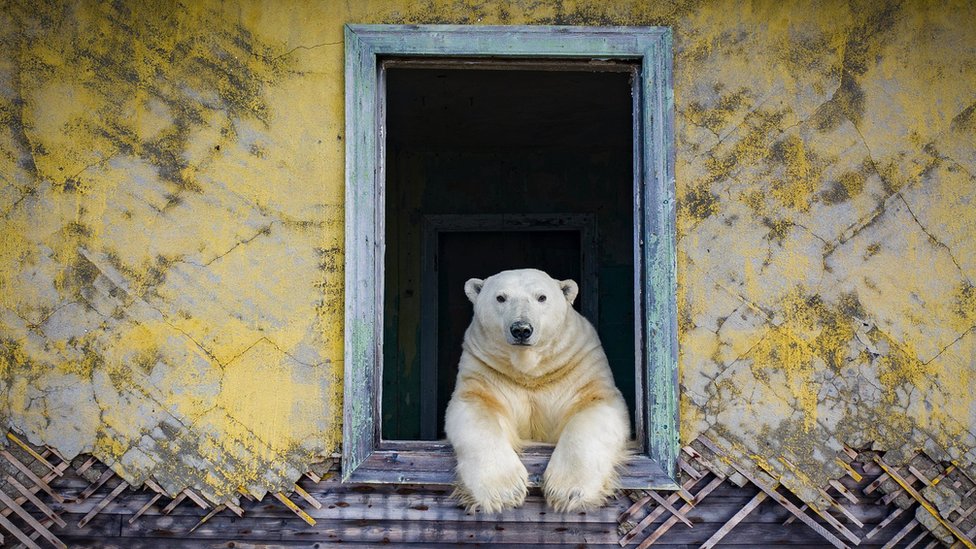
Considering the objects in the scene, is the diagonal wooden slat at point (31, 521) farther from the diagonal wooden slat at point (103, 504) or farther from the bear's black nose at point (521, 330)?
the bear's black nose at point (521, 330)

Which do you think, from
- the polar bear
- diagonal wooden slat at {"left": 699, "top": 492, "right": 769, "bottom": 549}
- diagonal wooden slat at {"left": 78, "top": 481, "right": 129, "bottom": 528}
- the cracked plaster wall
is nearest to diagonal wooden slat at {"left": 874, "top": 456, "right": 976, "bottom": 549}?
the cracked plaster wall

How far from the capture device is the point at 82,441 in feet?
10.5

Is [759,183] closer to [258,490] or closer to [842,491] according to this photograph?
[842,491]

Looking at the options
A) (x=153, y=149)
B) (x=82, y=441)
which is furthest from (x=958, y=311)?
(x=82, y=441)

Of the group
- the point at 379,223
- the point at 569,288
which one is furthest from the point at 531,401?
the point at 379,223

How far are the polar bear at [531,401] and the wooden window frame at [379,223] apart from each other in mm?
137

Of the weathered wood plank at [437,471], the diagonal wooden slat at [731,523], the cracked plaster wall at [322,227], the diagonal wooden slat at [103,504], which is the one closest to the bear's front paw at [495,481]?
the weathered wood plank at [437,471]

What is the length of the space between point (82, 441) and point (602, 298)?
12.3 ft

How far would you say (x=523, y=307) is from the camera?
343 centimetres

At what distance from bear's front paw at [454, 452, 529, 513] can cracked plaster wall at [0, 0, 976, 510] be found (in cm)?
58

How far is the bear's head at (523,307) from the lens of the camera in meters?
3.31

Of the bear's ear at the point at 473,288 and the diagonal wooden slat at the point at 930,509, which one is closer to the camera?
the diagonal wooden slat at the point at 930,509

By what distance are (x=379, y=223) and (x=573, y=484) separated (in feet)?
3.93

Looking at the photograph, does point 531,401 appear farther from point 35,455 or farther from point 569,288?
point 35,455
